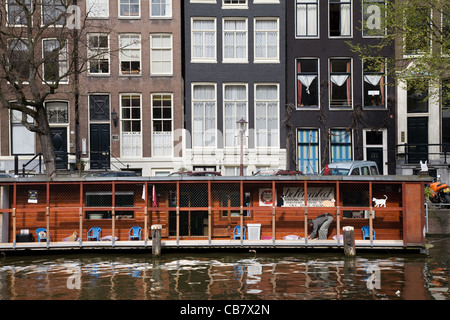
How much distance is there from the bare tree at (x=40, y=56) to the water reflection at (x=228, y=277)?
8.52 metres

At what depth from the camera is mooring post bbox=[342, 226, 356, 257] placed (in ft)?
76.4

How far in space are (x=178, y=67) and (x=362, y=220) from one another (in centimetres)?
1794

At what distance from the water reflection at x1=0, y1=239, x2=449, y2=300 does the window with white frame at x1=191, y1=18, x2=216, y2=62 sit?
18.0 metres

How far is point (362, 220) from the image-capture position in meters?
25.6

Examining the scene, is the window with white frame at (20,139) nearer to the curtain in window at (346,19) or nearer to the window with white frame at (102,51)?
the window with white frame at (102,51)

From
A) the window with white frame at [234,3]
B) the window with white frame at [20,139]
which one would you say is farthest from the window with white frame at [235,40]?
the window with white frame at [20,139]

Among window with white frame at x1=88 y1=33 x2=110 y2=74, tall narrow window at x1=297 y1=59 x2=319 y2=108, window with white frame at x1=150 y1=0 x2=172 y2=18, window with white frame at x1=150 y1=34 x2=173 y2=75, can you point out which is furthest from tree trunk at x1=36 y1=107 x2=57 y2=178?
tall narrow window at x1=297 y1=59 x2=319 y2=108

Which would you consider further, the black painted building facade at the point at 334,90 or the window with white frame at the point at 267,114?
the window with white frame at the point at 267,114

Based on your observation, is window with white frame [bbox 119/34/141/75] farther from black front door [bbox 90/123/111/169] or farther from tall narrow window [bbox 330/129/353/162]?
tall narrow window [bbox 330/129/353/162]

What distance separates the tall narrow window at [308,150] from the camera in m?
39.2

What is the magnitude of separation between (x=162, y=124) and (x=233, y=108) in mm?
4498
